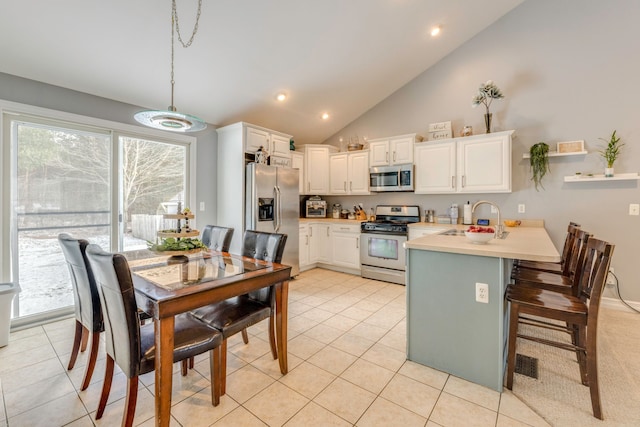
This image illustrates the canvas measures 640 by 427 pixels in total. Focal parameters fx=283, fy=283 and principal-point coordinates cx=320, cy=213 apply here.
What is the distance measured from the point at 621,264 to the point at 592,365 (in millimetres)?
2579

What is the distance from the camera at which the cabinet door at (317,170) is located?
204 inches

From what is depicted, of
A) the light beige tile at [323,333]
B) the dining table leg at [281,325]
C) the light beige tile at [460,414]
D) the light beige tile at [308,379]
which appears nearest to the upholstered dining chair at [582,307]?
the light beige tile at [460,414]

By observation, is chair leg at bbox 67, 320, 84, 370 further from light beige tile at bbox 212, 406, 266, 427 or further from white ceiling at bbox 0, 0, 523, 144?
white ceiling at bbox 0, 0, 523, 144

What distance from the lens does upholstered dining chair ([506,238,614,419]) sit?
160 cm

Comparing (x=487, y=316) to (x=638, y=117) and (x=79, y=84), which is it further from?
(x=79, y=84)

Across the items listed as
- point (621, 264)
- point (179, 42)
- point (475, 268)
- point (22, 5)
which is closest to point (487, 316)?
point (475, 268)

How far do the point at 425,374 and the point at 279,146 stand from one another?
3630 mm

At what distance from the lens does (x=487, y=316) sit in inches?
74.1

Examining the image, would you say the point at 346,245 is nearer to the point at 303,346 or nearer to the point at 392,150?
the point at 392,150

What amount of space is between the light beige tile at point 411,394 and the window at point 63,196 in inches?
123

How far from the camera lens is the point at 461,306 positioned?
6.48ft

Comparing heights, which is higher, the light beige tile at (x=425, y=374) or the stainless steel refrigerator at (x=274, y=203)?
the stainless steel refrigerator at (x=274, y=203)

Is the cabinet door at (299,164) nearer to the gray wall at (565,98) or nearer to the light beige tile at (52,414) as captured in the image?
the gray wall at (565,98)

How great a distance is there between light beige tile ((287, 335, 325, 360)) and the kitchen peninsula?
2.47 ft
